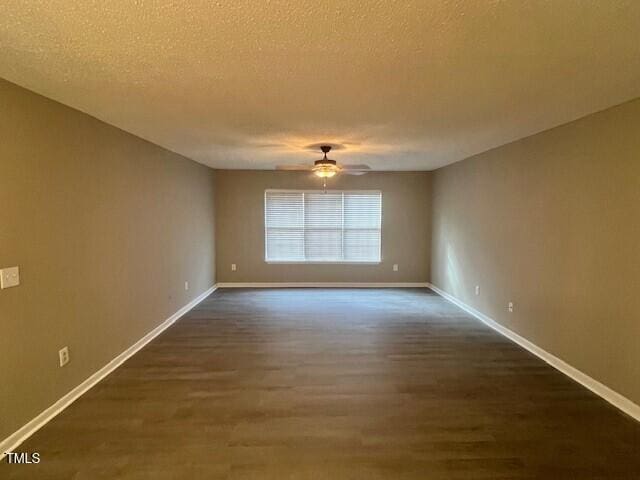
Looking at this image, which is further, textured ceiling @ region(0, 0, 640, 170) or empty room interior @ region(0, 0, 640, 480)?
empty room interior @ region(0, 0, 640, 480)

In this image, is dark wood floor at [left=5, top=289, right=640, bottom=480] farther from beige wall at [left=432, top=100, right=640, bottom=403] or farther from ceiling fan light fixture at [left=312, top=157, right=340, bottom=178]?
ceiling fan light fixture at [left=312, top=157, right=340, bottom=178]

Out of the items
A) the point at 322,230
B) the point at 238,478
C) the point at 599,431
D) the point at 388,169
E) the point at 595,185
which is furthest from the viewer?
the point at 322,230

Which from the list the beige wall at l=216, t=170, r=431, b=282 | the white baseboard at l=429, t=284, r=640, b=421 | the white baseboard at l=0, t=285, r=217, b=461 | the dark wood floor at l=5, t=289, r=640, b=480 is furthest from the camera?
the beige wall at l=216, t=170, r=431, b=282

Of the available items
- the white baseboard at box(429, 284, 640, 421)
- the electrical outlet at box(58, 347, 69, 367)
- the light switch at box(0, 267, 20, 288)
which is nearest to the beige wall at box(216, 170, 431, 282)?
the white baseboard at box(429, 284, 640, 421)

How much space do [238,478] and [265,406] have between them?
27.3 inches

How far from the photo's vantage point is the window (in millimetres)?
6805

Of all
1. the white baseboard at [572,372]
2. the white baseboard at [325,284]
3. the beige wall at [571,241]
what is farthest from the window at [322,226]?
the white baseboard at [572,372]

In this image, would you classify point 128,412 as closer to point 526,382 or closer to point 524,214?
point 526,382

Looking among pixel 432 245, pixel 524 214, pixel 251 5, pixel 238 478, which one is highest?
pixel 251 5

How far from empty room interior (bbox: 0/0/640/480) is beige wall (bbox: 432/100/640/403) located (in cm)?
2

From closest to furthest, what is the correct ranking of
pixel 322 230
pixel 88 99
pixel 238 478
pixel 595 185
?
pixel 238 478 → pixel 88 99 → pixel 595 185 → pixel 322 230

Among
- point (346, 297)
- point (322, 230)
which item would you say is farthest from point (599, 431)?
point (322, 230)

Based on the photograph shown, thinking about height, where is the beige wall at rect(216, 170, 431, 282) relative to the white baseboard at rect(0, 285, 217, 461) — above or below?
above

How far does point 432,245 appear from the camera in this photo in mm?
6695
